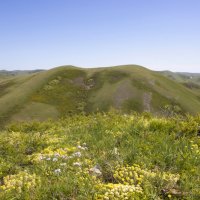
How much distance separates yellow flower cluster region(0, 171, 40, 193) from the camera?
26.6 ft

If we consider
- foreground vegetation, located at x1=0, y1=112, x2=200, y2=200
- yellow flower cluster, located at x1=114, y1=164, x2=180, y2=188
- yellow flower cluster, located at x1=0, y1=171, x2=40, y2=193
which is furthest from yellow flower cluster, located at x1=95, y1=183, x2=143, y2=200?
yellow flower cluster, located at x1=0, y1=171, x2=40, y2=193

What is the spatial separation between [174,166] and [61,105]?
9314 cm

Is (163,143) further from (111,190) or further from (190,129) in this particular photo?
(111,190)

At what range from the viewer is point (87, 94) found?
109438 millimetres

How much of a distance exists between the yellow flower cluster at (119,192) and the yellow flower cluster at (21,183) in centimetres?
201

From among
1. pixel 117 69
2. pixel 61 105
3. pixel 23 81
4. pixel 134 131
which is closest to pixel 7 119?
pixel 61 105

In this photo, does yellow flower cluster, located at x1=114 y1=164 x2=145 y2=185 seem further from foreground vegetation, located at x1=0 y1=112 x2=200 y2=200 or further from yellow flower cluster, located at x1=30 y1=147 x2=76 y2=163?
yellow flower cluster, located at x1=30 y1=147 x2=76 y2=163

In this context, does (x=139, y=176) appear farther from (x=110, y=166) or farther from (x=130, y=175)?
(x=110, y=166)

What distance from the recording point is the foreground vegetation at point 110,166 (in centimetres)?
757

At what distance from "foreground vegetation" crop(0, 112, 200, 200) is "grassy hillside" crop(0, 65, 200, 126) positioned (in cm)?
7433

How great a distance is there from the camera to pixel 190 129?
41.2 ft

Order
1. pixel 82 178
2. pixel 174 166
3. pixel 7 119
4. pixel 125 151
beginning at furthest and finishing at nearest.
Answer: pixel 7 119 < pixel 125 151 < pixel 174 166 < pixel 82 178

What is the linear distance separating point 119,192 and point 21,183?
9.91 ft

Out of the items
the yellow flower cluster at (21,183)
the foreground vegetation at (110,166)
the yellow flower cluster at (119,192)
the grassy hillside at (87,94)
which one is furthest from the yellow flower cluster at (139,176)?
the grassy hillside at (87,94)
